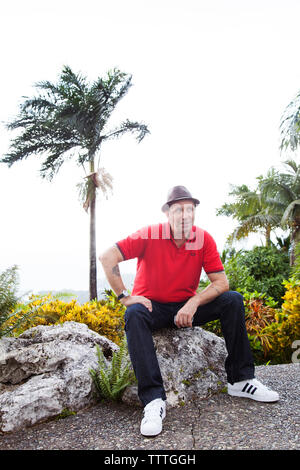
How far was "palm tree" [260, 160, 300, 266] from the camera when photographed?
874 inches

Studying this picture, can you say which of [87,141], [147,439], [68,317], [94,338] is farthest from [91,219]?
[147,439]

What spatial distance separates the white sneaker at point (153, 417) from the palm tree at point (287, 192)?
67.0 feet

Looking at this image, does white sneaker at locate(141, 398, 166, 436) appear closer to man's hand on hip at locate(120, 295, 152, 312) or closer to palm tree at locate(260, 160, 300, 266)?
man's hand on hip at locate(120, 295, 152, 312)

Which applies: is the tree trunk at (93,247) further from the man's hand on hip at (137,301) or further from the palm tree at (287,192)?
the man's hand on hip at (137,301)

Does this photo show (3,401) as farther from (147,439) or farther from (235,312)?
(235,312)

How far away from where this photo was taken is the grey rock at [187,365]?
3.25 meters

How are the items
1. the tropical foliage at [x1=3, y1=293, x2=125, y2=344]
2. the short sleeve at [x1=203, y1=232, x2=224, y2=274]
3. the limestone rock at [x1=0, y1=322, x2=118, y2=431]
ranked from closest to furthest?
1. the limestone rock at [x1=0, y1=322, x2=118, y2=431]
2. the short sleeve at [x1=203, y1=232, x2=224, y2=274]
3. the tropical foliage at [x1=3, y1=293, x2=125, y2=344]

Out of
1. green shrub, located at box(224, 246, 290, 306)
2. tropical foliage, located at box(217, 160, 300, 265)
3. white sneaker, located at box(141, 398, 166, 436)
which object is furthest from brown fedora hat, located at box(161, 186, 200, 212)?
tropical foliage, located at box(217, 160, 300, 265)

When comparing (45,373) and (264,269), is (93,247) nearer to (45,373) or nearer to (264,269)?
(264,269)

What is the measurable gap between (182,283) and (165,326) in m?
0.49

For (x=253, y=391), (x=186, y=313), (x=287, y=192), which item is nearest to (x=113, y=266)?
(x=186, y=313)

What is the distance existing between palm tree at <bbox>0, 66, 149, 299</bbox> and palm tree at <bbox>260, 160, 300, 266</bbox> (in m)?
9.16

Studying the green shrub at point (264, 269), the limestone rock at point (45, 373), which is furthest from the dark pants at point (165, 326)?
the green shrub at point (264, 269)
